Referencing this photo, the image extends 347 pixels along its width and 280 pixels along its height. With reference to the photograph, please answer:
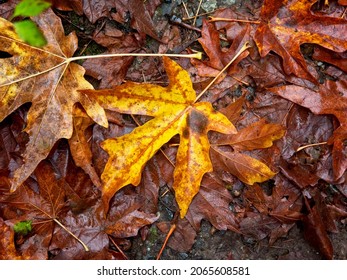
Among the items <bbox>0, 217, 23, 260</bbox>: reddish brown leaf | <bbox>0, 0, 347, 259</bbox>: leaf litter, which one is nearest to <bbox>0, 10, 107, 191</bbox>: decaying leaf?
<bbox>0, 0, 347, 259</bbox>: leaf litter

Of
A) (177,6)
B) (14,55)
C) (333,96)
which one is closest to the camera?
(14,55)

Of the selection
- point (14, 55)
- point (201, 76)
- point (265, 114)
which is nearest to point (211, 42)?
point (201, 76)

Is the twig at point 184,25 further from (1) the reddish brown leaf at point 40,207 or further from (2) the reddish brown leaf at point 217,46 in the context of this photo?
(1) the reddish brown leaf at point 40,207

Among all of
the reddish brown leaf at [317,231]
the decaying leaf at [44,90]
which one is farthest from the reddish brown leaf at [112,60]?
the reddish brown leaf at [317,231]

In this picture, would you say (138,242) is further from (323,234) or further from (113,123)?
(323,234)

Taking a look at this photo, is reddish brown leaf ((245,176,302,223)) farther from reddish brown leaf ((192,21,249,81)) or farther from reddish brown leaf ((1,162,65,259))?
reddish brown leaf ((1,162,65,259))

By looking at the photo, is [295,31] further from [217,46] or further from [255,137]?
[255,137]
